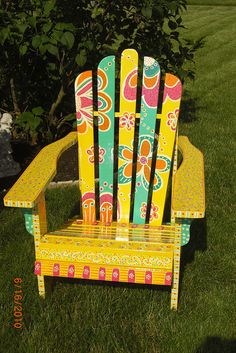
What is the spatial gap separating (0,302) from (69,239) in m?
0.61

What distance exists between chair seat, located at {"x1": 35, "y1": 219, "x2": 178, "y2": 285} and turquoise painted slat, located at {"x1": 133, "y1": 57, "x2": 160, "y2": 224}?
430 millimetres

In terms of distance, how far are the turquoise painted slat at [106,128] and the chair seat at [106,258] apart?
459 millimetres

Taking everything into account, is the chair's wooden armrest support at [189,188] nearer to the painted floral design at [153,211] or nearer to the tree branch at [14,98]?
the painted floral design at [153,211]

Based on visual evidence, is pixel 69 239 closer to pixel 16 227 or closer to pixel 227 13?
pixel 16 227

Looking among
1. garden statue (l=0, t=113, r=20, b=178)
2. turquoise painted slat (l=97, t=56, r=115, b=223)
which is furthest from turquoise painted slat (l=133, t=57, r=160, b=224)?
garden statue (l=0, t=113, r=20, b=178)

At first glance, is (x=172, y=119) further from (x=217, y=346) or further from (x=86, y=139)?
(x=217, y=346)

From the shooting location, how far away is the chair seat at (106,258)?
8.82ft

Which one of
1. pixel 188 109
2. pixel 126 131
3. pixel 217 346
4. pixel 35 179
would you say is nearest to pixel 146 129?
pixel 126 131

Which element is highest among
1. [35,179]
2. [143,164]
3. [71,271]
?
[35,179]

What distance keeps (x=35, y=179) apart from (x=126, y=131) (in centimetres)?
73

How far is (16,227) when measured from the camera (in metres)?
3.76

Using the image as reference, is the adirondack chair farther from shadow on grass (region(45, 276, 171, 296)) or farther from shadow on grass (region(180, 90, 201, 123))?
shadow on grass (region(180, 90, 201, 123))

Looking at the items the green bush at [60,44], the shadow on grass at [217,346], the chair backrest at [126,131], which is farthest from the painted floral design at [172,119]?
the shadow on grass at [217,346]

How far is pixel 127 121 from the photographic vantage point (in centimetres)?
311
